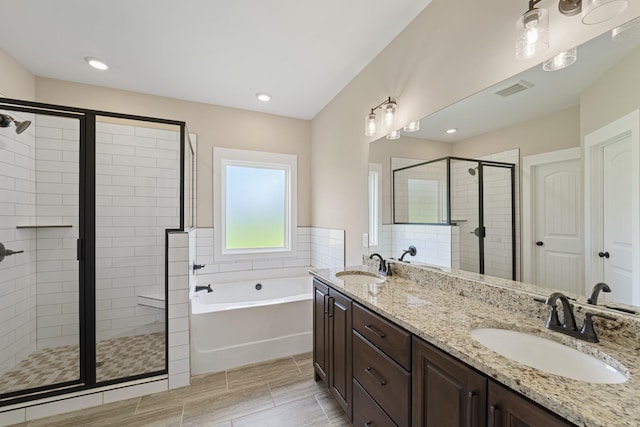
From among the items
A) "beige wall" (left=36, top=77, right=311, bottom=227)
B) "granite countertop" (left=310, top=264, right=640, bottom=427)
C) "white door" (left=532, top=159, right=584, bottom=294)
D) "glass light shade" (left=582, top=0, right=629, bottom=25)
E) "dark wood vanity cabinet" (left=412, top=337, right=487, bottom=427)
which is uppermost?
"beige wall" (left=36, top=77, right=311, bottom=227)

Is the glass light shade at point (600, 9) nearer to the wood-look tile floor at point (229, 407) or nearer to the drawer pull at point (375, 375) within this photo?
the drawer pull at point (375, 375)

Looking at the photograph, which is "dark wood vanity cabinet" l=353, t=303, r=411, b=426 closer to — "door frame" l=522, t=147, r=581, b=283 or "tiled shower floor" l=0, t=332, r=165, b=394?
"door frame" l=522, t=147, r=581, b=283

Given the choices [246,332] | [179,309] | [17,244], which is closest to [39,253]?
[17,244]

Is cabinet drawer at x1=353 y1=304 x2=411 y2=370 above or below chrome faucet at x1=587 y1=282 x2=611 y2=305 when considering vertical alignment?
below

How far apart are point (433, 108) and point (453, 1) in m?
0.60

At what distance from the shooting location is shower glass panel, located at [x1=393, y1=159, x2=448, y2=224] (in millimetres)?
1738

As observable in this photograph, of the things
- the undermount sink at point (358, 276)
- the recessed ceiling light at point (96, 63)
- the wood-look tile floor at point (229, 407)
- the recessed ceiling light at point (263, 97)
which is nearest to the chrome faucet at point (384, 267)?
the undermount sink at point (358, 276)

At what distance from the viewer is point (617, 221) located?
0.98m

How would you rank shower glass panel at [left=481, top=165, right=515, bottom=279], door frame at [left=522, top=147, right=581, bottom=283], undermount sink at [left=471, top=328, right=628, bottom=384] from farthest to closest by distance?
shower glass panel at [left=481, top=165, right=515, bottom=279] → door frame at [left=522, top=147, right=581, bottom=283] → undermount sink at [left=471, top=328, right=628, bottom=384]

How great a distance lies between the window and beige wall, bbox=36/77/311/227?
104 millimetres

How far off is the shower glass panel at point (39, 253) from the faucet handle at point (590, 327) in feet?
9.92

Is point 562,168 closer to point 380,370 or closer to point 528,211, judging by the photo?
point 528,211

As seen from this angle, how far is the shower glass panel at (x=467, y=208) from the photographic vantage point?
1.54m

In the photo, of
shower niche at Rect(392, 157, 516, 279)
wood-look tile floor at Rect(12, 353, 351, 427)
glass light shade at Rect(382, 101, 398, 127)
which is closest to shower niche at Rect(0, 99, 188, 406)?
wood-look tile floor at Rect(12, 353, 351, 427)
